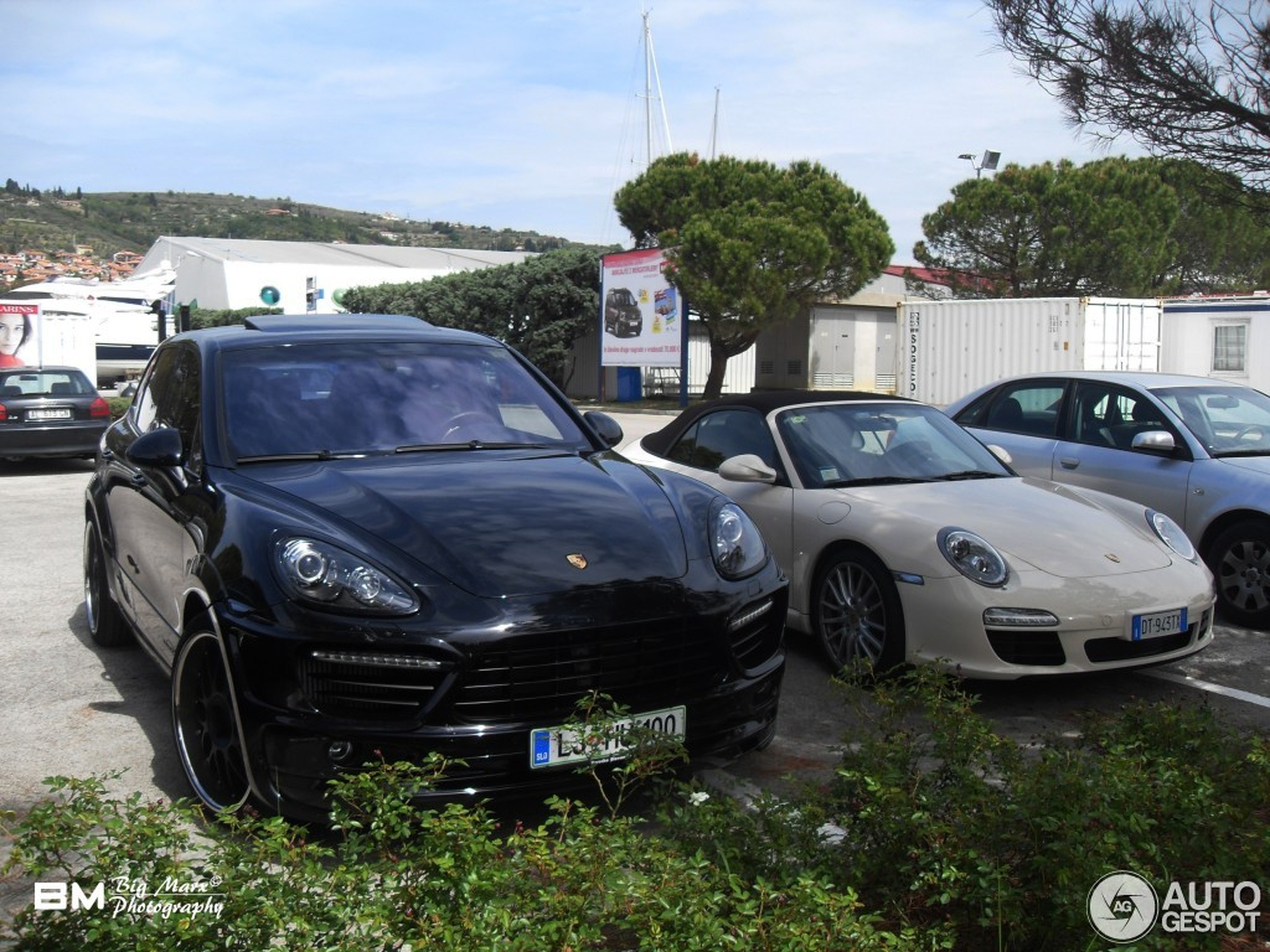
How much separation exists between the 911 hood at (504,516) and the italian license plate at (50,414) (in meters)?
13.0

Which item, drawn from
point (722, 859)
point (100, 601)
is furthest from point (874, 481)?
point (100, 601)

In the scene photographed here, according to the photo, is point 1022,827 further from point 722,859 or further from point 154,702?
point 154,702

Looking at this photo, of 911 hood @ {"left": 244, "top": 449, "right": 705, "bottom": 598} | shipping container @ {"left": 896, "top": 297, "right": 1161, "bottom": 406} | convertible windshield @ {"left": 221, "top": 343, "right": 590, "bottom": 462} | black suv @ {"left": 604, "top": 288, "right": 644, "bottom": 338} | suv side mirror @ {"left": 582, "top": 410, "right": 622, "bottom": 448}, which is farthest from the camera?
black suv @ {"left": 604, "top": 288, "right": 644, "bottom": 338}

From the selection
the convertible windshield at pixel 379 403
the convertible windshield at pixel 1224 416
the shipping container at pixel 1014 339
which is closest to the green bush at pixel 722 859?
the convertible windshield at pixel 379 403

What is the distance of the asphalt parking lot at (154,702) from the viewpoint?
15.0 feet

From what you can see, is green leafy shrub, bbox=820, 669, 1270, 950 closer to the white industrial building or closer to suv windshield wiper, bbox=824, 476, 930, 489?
suv windshield wiper, bbox=824, 476, 930, 489

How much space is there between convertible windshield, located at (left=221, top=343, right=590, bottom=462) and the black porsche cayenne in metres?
0.01

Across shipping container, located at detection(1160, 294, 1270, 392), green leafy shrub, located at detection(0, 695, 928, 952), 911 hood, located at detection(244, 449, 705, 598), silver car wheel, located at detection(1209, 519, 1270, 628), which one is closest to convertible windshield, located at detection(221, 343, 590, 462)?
911 hood, located at detection(244, 449, 705, 598)

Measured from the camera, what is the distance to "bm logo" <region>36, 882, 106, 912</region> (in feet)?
8.07

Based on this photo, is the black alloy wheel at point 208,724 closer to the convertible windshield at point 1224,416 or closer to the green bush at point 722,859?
the green bush at point 722,859

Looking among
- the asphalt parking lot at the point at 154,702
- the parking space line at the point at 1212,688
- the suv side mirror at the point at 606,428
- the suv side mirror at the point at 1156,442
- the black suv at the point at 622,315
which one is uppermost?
the black suv at the point at 622,315

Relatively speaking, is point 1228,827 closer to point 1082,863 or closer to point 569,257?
point 1082,863

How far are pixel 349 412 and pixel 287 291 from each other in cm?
6031

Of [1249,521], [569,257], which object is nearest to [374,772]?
[1249,521]
